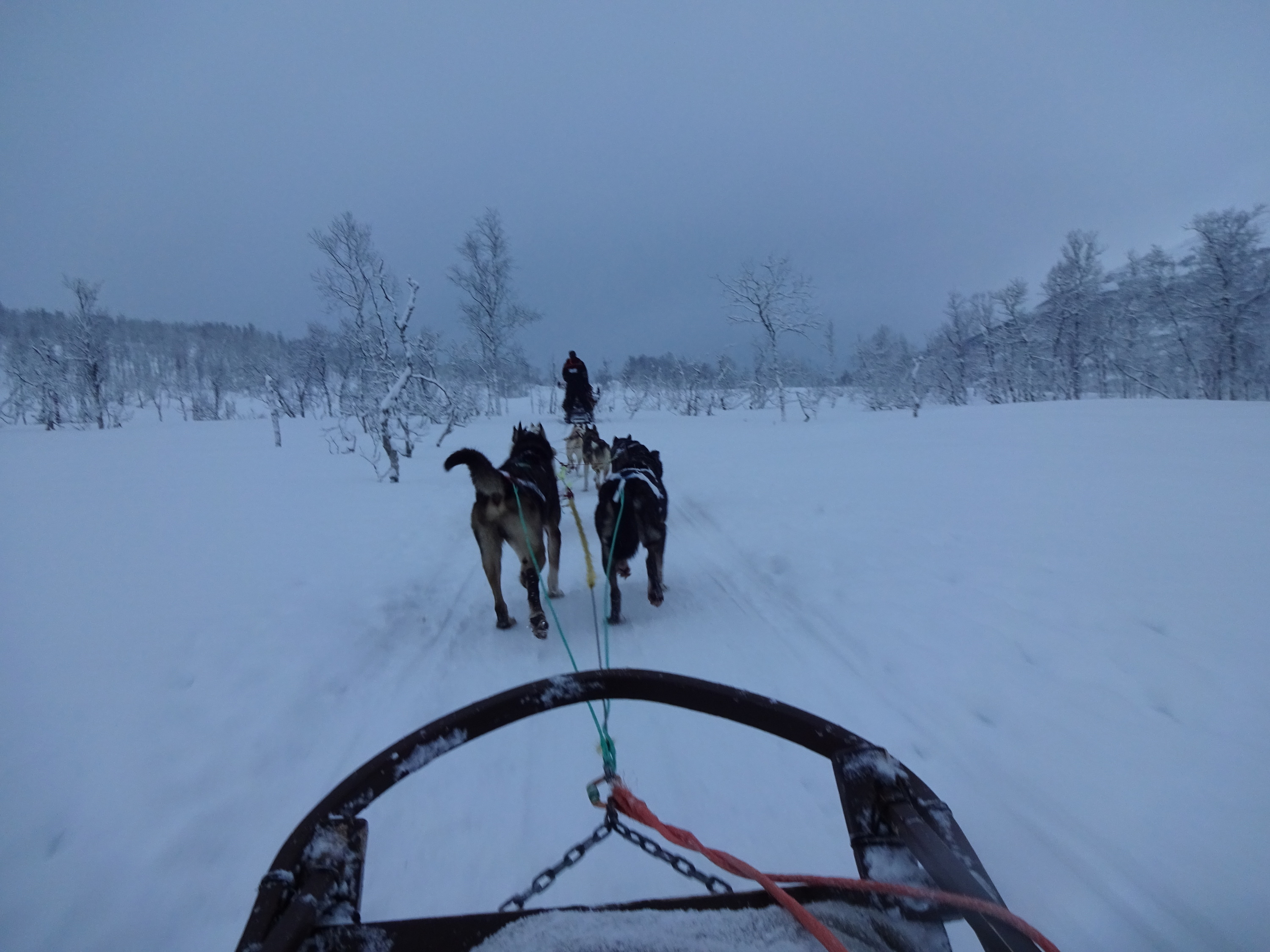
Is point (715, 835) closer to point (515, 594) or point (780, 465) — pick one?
point (515, 594)

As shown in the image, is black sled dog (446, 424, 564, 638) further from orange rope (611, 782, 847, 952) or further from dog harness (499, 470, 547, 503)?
orange rope (611, 782, 847, 952)

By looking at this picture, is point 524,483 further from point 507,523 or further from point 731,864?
point 731,864

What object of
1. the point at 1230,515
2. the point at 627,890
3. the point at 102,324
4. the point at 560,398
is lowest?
the point at 627,890

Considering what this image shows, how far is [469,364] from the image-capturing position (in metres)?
35.0

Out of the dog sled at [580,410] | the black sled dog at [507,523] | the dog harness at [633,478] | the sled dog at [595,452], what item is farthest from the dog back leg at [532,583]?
the dog sled at [580,410]

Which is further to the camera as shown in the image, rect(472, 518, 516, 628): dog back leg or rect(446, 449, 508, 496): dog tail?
rect(472, 518, 516, 628): dog back leg

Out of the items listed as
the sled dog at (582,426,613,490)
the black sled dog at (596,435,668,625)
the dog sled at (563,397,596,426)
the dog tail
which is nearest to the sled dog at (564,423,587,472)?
the sled dog at (582,426,613,490)

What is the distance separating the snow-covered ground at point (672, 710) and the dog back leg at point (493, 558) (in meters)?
0.21

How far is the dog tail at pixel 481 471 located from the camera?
3.62 metres

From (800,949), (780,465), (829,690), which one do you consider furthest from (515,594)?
(780,465)

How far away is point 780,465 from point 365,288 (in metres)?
11.9

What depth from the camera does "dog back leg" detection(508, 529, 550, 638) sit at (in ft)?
13.2

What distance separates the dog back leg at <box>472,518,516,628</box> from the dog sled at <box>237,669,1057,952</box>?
9.29 feet

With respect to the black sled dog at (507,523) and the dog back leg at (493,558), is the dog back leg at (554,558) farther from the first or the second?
the dog back leg at (493,558)
